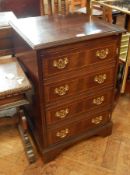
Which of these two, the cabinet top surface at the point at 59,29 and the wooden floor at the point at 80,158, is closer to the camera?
the cabinet top surface at the point at 59,29

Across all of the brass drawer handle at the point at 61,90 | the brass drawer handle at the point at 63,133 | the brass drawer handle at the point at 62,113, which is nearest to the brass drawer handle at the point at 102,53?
the brass drawer handle at the point at 61,90

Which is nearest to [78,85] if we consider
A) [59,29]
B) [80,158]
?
[59,29]

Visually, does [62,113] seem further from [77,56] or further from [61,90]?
[77,56]

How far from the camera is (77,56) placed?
1.16 meters

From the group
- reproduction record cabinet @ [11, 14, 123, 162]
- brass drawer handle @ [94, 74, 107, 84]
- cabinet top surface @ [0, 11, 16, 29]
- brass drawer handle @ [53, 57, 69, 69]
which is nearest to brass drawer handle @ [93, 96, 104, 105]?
reproduction record cabinet @ [11, 14, 123, 162]

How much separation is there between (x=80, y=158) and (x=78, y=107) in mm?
383

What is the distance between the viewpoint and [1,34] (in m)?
1.46

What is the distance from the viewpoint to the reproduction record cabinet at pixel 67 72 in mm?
1098

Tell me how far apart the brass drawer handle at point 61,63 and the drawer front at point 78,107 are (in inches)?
10.1

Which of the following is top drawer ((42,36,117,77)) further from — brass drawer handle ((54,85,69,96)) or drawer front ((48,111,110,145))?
drawer front ((48,111,110,145))

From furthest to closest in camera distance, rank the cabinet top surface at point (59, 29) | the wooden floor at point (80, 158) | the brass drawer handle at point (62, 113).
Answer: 1. the wooden floor at point (80, 158)
2. the brass drawer handle at point (62, 113)
3. the cabinet top surface at point (59, 29)

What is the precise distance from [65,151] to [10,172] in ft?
1.28

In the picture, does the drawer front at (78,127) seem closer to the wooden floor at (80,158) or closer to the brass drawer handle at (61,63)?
the wooden floor at (80,158)

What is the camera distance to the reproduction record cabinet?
43.2 inches
